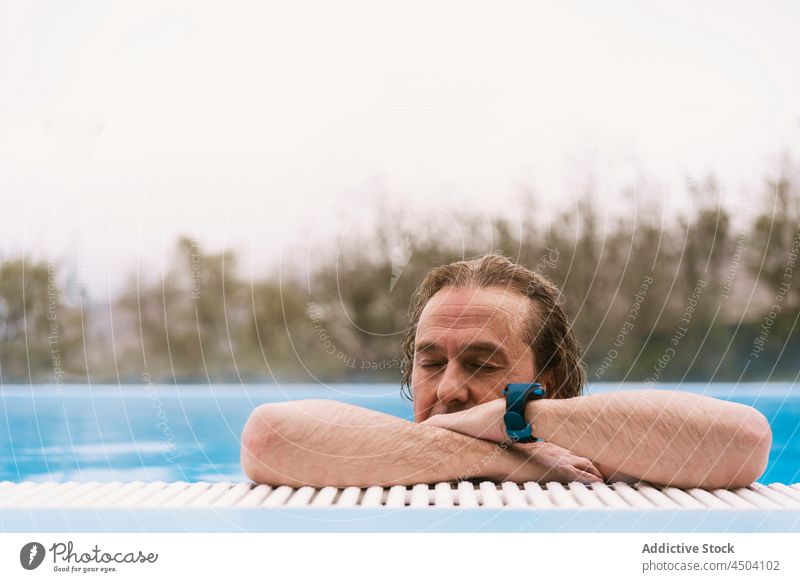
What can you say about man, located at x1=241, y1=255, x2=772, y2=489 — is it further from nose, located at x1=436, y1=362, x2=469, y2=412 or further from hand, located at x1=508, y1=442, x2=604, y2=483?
nose, located at x1=436, y1=362, x2=469, y2=412

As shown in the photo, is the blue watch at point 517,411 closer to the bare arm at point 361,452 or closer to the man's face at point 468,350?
the bare arm at point 361,452

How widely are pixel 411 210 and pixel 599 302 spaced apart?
2.26ft

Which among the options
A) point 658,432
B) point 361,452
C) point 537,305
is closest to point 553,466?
point 658,432

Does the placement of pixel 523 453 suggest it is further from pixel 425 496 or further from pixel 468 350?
pixel 468 350

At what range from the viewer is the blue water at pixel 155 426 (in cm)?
271

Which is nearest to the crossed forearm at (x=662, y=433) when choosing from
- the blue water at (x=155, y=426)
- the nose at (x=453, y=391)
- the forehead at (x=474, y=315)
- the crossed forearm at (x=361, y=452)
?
the crossed forearm at (x=361, y=452)

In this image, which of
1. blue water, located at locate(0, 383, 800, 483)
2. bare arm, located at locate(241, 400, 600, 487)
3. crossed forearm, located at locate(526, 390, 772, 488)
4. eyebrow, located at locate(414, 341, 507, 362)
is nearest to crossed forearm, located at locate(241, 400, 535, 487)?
bare arm, located at locate(241, 400, 600, 487)

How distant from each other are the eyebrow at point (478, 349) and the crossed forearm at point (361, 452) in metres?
0.31

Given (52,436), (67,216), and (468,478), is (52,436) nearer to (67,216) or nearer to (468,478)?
(67,216)

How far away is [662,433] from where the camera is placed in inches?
47.7

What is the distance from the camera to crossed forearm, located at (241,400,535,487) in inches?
49.0

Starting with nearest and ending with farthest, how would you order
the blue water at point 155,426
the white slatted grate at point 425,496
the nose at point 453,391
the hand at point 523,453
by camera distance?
the white slatted grate at point 425,496 → the hand at point 523,453 → the nose at point 453,391 → the blue water at point 155,426
